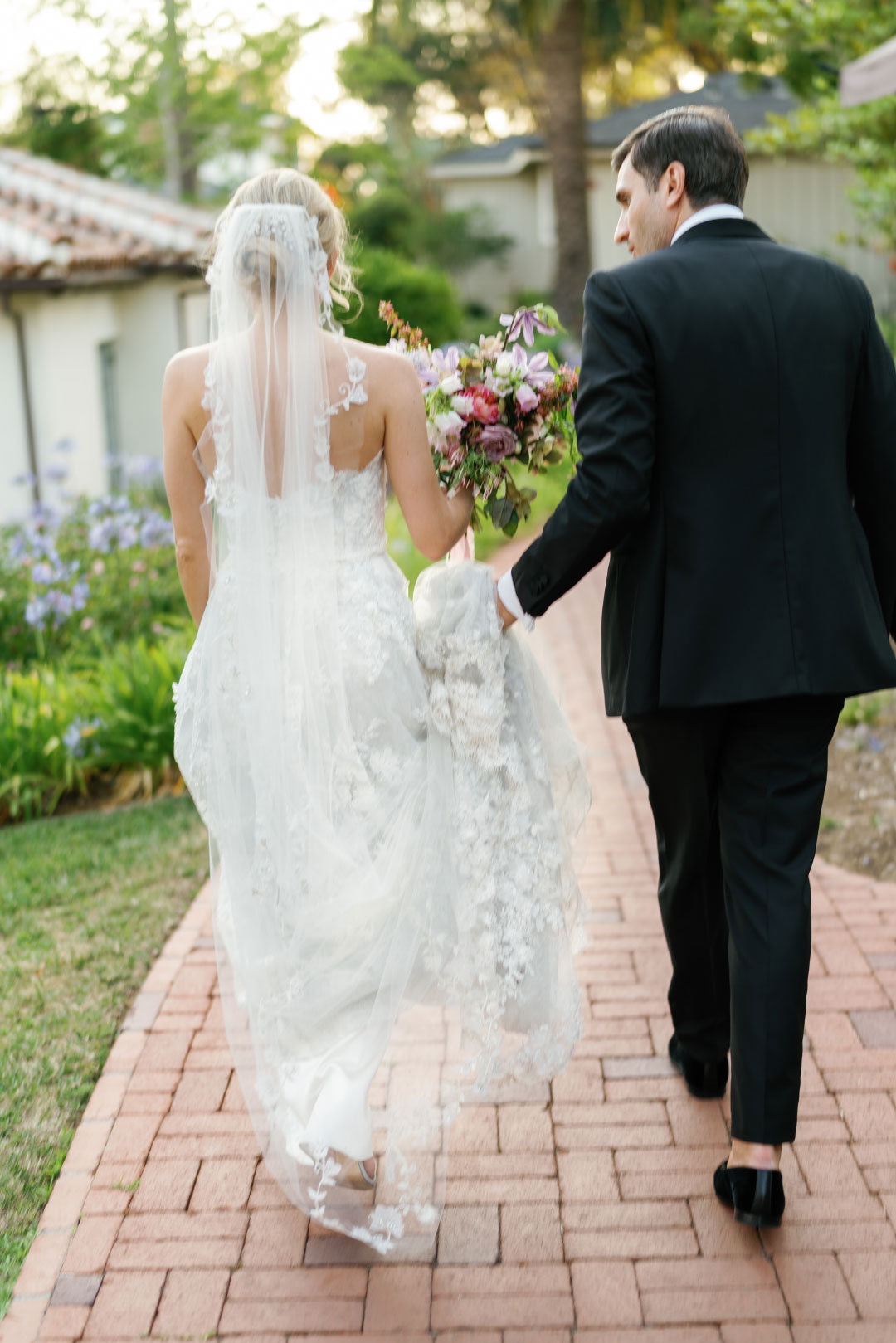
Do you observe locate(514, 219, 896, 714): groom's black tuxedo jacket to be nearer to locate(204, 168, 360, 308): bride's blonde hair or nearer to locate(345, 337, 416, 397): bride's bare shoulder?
locate(345, 337, 416, 397): bride's bare shoulder

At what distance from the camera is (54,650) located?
22.9 feet

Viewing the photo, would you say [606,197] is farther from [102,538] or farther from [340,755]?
[340,755]

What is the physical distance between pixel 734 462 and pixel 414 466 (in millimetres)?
652

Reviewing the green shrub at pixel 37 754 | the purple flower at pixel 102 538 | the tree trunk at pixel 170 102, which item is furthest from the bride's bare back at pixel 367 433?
the tree trunk at pixel 170 102

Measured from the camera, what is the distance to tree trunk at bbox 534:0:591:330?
2047 cm

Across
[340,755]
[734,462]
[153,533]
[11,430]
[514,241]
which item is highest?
[734,462]

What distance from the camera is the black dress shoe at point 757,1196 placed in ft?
8.61

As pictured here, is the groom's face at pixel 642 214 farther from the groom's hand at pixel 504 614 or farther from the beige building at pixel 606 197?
the beige building at pixel 606 197

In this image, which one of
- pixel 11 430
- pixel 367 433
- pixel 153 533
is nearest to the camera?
pixel 367 433

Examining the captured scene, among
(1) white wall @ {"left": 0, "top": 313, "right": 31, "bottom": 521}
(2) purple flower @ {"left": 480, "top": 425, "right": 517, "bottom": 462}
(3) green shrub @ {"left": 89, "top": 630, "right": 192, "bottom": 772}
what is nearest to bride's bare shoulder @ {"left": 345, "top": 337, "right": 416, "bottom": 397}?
(2) purple flower @ {"left": 480, "top": 425, "right": 517, "bottom": 462}

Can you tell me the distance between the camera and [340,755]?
2.76 metres

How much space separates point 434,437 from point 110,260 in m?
10.3

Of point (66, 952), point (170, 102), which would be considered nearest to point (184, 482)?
point (66, 952)

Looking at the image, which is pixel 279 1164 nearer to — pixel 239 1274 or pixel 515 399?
pixel 239 1274
